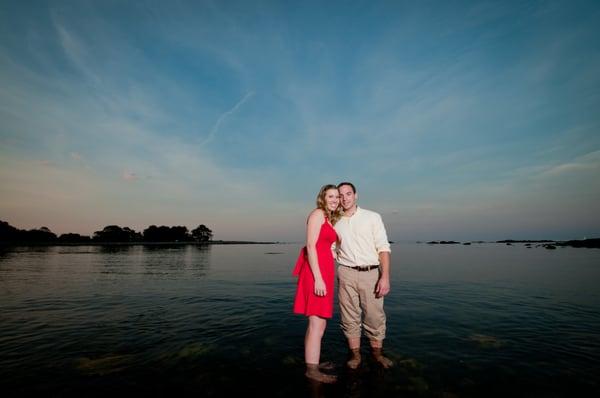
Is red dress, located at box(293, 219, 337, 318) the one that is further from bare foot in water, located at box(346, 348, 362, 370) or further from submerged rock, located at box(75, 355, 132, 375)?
submerged rock, located at box(75, 355, 132, 375)

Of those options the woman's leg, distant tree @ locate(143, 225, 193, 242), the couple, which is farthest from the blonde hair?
distant tree @ locate(143, 225, 193, 242)

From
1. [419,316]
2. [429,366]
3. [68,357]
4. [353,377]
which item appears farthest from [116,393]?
[419,316]

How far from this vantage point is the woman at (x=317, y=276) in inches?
187

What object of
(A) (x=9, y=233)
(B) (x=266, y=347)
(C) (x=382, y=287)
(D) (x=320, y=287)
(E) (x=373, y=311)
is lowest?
(B) (x=266, y=347)

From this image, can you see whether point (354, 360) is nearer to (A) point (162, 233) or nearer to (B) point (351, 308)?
(B) point (351, 308)

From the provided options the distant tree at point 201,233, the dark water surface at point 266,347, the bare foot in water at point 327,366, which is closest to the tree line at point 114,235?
the distant tree at point 201,233

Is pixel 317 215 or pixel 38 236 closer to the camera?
pixel 317 215

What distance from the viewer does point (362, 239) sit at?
554 centimetres

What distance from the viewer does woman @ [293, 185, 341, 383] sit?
475 centimetres

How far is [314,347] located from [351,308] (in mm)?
1077

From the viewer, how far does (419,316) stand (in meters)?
10.2

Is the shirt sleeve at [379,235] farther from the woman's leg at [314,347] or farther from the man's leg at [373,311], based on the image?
Answer: the woman's leg at [314,347]

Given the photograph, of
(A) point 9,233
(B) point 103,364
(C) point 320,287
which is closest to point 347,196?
(C) point 320,287

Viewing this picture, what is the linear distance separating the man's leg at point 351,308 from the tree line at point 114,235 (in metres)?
121
